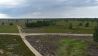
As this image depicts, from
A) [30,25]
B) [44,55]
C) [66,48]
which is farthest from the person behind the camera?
[30,25]

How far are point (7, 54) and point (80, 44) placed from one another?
60.3 ft

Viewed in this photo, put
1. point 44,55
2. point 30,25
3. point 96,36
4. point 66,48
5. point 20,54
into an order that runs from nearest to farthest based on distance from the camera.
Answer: point 66,48 → point 44,55 → point 20,54 → point 96,36 → point 30,25

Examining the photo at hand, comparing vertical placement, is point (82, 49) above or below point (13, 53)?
above

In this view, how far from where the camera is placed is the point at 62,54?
200 cm

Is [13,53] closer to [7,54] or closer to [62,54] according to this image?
[7,54]

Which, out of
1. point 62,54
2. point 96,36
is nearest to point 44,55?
point 96,36

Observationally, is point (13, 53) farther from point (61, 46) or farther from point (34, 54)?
point (61, 46)

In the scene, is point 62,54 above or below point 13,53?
above

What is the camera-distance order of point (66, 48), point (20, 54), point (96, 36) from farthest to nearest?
point (96, 36)
point (20, 54)
point (66, 48)

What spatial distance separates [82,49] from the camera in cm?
197

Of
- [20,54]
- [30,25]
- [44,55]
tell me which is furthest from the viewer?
[30,25]

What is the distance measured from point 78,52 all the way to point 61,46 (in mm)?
128

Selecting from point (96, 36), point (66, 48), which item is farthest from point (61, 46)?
point (96, 36)

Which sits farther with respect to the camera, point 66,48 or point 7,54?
point 7,54
